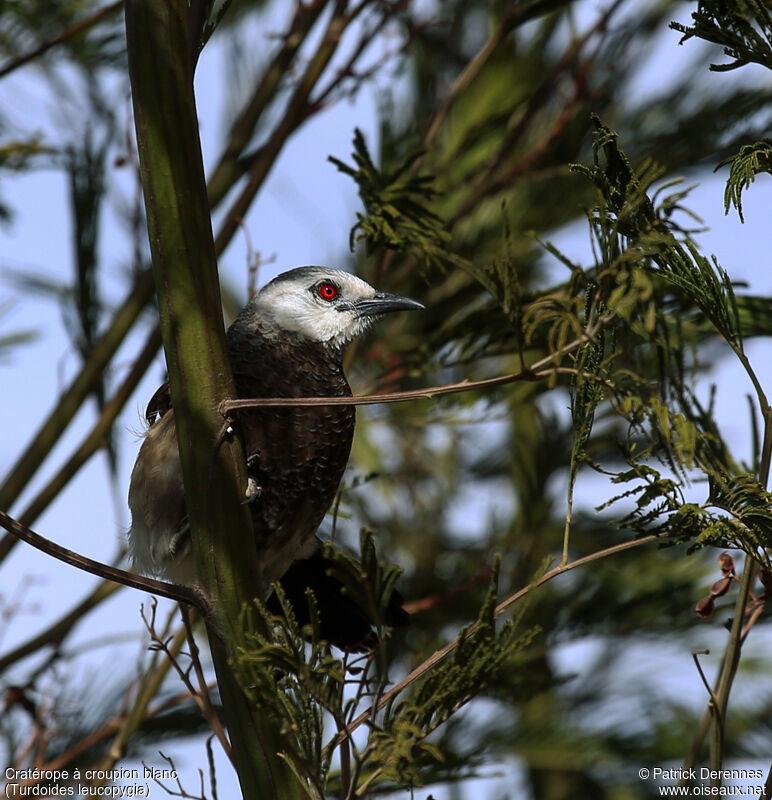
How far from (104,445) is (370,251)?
2.81 ft

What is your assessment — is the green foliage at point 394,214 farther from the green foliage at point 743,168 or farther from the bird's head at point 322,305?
the green foliage at point 743,168

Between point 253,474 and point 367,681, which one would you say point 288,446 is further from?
point 367,681

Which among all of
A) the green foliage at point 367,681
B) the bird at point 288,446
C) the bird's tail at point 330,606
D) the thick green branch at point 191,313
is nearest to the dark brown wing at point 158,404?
the bird at point 288,446

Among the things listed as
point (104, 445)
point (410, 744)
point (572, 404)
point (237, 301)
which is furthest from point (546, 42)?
point (410, 744)

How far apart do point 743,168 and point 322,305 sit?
4.27 feet

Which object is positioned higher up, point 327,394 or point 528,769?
point 327,394

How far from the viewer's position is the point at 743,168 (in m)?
1.34

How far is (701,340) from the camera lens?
2.59 metres

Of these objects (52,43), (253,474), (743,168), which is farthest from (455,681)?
(52,43)

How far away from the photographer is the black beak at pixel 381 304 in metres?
2.37

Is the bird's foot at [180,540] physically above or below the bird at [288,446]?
below

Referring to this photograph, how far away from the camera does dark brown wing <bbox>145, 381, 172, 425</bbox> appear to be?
2220mm

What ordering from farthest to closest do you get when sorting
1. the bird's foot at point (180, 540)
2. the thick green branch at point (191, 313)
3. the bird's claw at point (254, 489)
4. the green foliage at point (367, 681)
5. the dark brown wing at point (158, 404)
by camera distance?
the dark brown wing at point (158, 404)
the bird's foot at point (180, 540)
the bird's claw at point (254, 489)
the thick green branch at point (191, 313)
the green foliage at point (367, 681)

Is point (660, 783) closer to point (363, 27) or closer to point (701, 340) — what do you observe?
→ point (701, 340)
